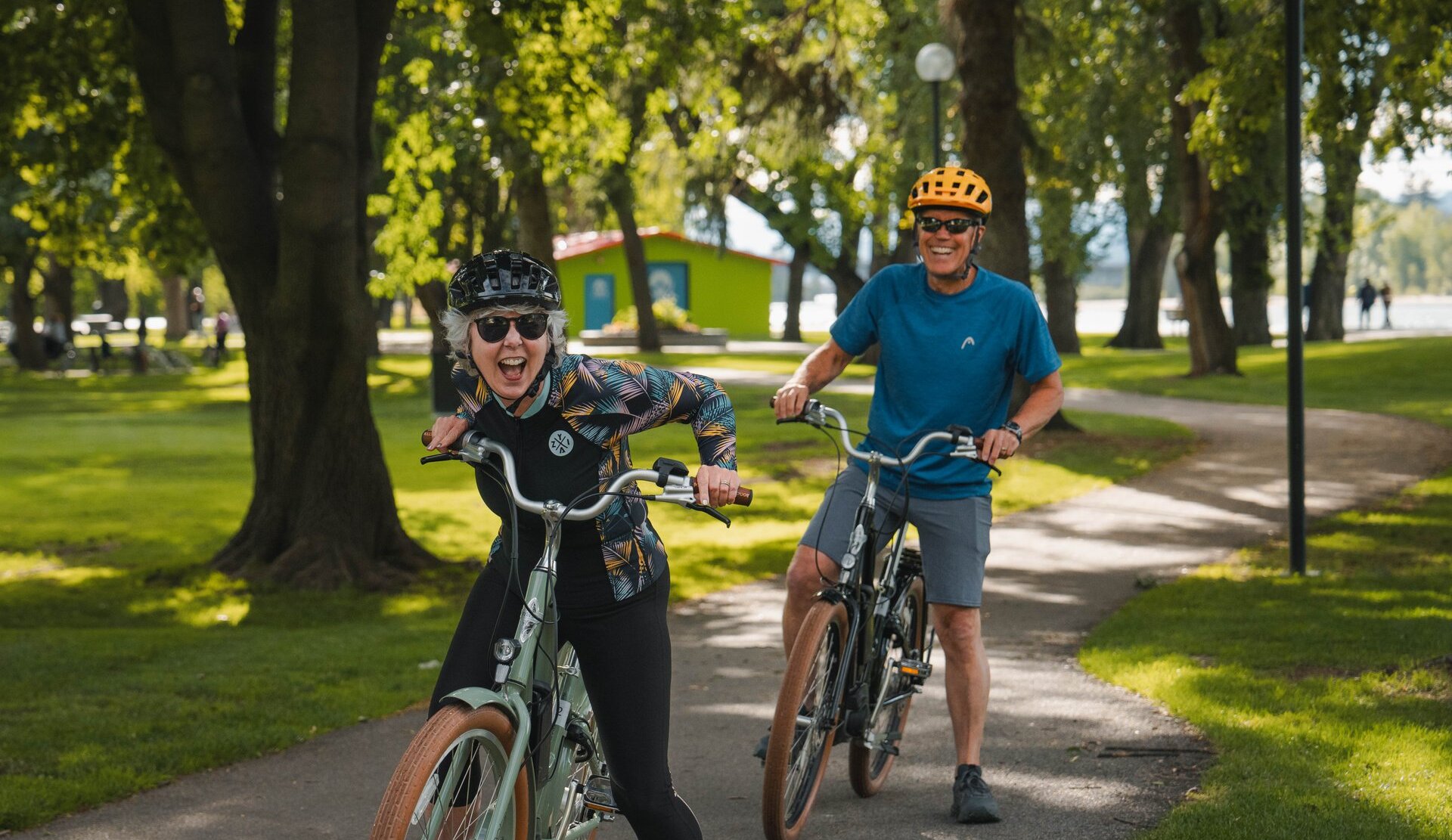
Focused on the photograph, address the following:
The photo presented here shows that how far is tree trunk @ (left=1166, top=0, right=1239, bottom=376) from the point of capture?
2595 cm

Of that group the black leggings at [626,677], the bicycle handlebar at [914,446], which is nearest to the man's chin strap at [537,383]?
the black leggings at [626,677]

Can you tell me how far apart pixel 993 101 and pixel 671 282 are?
48.5 metres

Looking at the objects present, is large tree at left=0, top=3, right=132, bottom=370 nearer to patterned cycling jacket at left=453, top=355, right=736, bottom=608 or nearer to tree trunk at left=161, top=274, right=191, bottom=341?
patterned cycling jacket at left=453, top=355, right=736, bottom=608

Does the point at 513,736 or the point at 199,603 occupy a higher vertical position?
the point at 513,736

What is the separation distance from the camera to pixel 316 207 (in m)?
10.8

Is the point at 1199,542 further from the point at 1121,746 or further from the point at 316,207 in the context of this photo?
the point at 316,207

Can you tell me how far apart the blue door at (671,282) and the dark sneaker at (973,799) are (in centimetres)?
6087

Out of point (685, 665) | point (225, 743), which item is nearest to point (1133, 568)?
point (685, 665)

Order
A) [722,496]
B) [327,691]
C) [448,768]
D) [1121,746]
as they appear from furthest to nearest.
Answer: [327,691] → [1121,746] → [722,496] → [448,768]

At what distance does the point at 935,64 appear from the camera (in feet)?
59.4

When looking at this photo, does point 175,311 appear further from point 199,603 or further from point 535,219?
point 199,603

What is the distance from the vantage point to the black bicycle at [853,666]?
4.90 m

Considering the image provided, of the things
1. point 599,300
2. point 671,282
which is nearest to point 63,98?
point 599,300

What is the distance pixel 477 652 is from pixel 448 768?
403 millimetres
